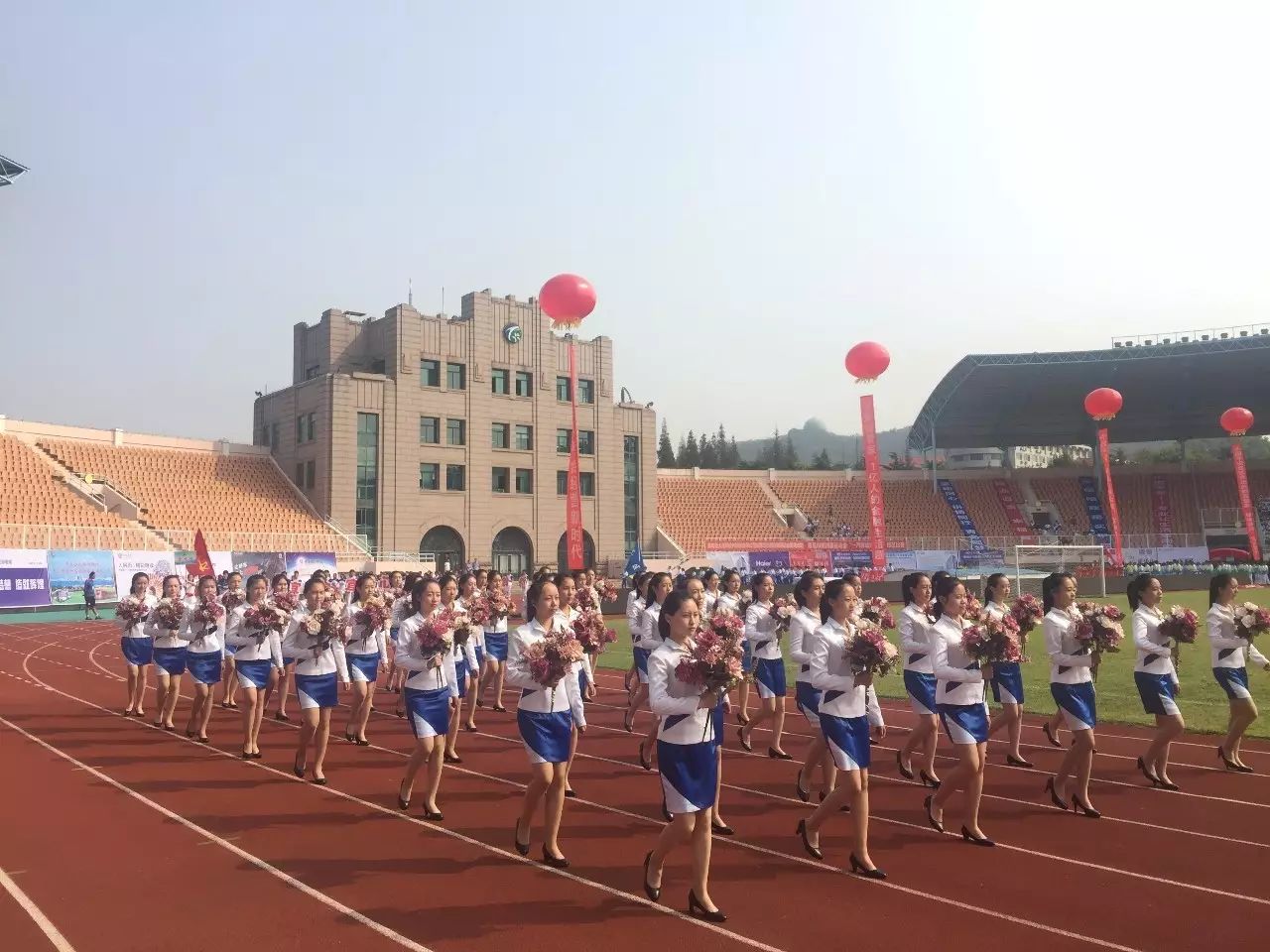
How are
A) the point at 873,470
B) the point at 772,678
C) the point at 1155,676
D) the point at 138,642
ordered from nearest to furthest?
the point at 1155,676
the point at 772,678
the point at 138,642
the point at 873,470

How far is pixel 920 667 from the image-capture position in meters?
8.82

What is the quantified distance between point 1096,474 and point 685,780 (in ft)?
193

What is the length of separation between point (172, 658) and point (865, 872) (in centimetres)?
973

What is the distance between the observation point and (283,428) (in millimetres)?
46125

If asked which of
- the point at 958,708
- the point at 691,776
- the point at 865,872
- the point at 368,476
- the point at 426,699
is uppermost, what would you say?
the point at 368,476

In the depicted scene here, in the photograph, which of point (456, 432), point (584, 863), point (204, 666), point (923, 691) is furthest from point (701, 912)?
point (456, 432)

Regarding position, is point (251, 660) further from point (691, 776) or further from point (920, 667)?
point (920, 667)

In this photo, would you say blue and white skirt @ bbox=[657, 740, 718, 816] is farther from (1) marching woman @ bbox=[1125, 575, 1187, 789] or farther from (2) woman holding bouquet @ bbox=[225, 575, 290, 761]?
(2) woman holding bouquet @ bbox=[225, 575, 290, 761]

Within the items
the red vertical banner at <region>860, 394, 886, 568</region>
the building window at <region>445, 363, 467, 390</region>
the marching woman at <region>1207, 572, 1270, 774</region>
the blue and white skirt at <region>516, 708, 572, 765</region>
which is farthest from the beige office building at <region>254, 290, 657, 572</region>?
the blue and white skirt at <region>516, 708, 572, 765</region>

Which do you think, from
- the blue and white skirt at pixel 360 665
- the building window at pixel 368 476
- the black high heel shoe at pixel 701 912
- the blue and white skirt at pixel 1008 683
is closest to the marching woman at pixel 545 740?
the black high heel shoe at pixel 701 912

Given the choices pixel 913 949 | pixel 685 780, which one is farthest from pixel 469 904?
pixel 913 949

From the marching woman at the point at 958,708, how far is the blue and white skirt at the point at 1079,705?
1184 mm

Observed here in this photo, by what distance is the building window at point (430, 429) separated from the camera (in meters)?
44.4

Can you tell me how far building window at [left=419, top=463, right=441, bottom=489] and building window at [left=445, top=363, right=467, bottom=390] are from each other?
13.4 ft
